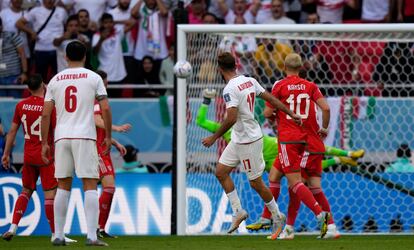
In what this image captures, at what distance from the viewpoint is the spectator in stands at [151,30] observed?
64.2ft

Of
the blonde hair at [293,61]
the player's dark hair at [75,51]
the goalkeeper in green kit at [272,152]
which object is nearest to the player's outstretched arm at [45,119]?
the player's dark hair at [75,51]

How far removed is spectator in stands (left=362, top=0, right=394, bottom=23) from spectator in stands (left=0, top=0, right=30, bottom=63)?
586 cm

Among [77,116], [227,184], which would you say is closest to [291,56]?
[227,184]

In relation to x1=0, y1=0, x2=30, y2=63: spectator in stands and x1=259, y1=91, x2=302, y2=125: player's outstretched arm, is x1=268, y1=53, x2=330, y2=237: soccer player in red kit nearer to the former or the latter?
x1=259, y1=91, x2=302, y2=125: player's outstretched arm

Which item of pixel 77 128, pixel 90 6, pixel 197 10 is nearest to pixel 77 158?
pixel 77 128

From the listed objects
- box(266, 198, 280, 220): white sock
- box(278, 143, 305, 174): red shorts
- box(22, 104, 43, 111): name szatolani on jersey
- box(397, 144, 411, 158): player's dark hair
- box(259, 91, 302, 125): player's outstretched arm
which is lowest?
box(266, 198, 280, 220): white sock

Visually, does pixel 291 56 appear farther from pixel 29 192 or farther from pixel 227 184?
pixel 29 192

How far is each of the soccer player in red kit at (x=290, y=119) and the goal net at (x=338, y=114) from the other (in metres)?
2.10

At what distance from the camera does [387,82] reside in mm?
17094

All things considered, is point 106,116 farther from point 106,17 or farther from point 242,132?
point 106,17

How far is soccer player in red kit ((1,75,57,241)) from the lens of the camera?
42.9 ft

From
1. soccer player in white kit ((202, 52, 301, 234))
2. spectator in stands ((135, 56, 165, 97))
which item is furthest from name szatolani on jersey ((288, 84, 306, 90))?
spectator in stands ((135, 56, 165, 97))

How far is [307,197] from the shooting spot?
12.7m

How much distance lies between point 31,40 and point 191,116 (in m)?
4.83
